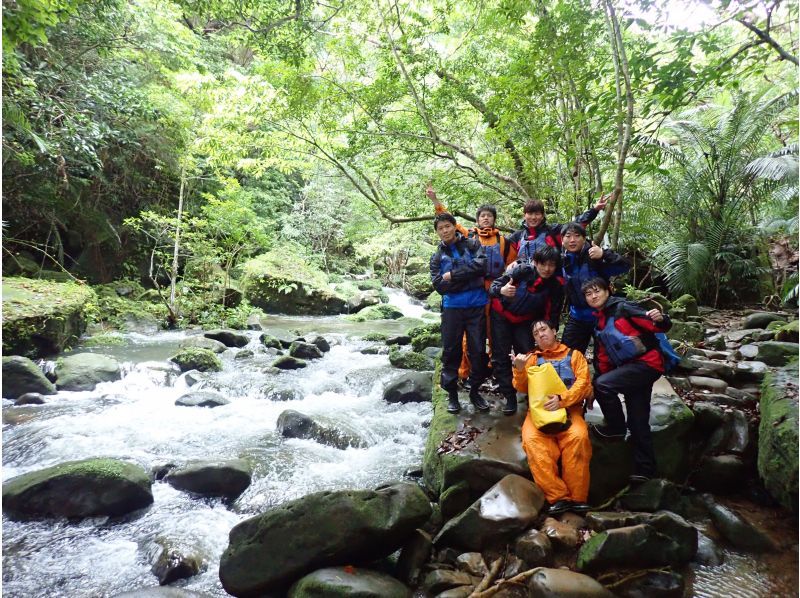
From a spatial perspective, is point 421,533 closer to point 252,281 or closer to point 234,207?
point 234,207

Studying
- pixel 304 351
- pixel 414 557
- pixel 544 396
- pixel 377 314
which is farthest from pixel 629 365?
pixel 377 314

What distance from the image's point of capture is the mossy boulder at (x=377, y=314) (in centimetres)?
1661

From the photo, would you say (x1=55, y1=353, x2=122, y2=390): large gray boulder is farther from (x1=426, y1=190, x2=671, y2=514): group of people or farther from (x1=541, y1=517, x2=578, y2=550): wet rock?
(x1=541, y1=517, x2=578, y2=550): wet rock

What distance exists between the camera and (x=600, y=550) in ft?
9.33

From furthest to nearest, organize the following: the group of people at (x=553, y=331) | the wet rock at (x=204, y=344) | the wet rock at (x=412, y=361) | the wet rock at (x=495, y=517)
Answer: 1. the wet rock at (x=204, y=344)
2. the wet rock at (x=412, y=361)
3. the group of people at (x=553, y=331)
4. the wet rock at (x=495, y=517)

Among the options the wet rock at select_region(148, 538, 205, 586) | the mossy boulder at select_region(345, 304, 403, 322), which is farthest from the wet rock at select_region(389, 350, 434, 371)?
the mossy boulder at select_region(345, 304, 403, 322)

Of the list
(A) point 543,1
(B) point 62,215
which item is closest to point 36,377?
(B) point 62,215

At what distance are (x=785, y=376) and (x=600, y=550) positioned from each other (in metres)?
2.76

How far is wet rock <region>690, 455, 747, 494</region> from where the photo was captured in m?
3.79

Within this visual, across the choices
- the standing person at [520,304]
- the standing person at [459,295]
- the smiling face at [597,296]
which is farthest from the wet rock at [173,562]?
the smiling face at [597,296]

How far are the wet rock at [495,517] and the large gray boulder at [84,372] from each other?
7.06 meters

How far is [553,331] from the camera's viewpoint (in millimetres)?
4000

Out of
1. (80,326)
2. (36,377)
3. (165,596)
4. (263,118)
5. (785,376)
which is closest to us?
(165,596)

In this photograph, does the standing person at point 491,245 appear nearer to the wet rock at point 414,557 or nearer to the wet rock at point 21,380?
the wet rock at point 414,557
